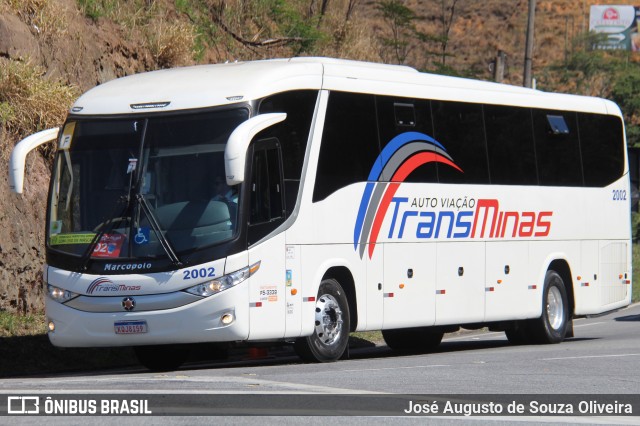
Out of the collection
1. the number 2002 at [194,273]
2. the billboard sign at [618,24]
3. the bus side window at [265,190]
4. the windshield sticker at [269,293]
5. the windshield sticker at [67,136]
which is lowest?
the windshield sticker at [269,293]

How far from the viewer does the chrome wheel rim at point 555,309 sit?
20766mm

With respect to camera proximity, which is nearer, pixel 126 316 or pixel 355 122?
pixel 126 316

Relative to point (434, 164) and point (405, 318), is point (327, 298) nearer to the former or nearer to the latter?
point (405, 318)

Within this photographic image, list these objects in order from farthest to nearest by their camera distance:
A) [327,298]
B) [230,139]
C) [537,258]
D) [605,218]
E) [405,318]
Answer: [605,218]
[537,258]
[405,318]
[327,298]
[230,139]

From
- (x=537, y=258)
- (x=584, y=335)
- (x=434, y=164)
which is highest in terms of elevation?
(x=434, y=164)

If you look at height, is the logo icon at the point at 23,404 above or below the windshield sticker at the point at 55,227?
below

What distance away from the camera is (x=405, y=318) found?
677 inches

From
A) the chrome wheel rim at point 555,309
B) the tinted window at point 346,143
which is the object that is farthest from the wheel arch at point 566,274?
the tinted window at point 346,143

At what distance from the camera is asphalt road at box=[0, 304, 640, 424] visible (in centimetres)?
1069

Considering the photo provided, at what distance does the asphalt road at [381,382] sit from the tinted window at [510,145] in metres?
3.28

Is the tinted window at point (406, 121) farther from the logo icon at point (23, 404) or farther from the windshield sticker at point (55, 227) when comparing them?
the logo icon at point (23, 404)

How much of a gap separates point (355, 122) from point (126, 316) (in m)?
4.18

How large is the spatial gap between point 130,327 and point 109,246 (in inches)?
38.3

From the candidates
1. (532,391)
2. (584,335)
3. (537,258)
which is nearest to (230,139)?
(532,391)
